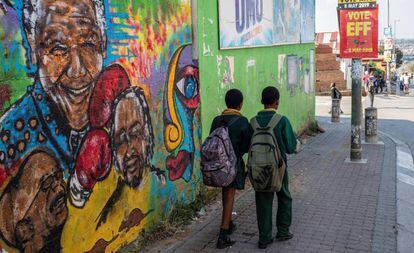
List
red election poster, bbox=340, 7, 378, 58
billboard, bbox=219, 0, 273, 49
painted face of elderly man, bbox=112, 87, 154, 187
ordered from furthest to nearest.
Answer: red election poster, bbox=340, 7, 378, 58 < billboard, bbox=219, 0, 273, 49 < painted face of elderly man, bbox=112, 87, 154, 187

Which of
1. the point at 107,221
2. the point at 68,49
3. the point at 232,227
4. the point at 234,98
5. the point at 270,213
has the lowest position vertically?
the point at 232,227

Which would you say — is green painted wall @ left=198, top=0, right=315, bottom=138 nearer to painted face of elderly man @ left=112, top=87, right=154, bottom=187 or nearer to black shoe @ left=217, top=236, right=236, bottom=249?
painted face of elderly man @ left=112, top=87, right=154, bottom=187

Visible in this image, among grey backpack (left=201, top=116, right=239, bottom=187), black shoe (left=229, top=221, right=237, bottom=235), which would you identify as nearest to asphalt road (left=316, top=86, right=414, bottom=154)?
black shoe (left=229, top=221, right=237, bottom=235)

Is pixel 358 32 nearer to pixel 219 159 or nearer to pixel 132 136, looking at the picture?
pixel 219 159

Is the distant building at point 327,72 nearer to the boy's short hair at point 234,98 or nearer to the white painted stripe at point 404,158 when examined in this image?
the white painted stripe at point 404,158

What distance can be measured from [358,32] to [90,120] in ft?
24.0

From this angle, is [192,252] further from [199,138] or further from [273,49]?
[273,49]

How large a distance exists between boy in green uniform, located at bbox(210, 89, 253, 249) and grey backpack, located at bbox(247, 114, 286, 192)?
18cm

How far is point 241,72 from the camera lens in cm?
823

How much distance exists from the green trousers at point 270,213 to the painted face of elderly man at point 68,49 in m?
2.10

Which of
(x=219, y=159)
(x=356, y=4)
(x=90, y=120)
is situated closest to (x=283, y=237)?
(x=219, y=159)

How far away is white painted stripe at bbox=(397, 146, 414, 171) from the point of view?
382 inches

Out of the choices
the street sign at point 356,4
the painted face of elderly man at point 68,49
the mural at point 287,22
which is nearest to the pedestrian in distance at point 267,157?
the painted face of elderly man at point 68,49

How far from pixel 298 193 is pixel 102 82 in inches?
164
